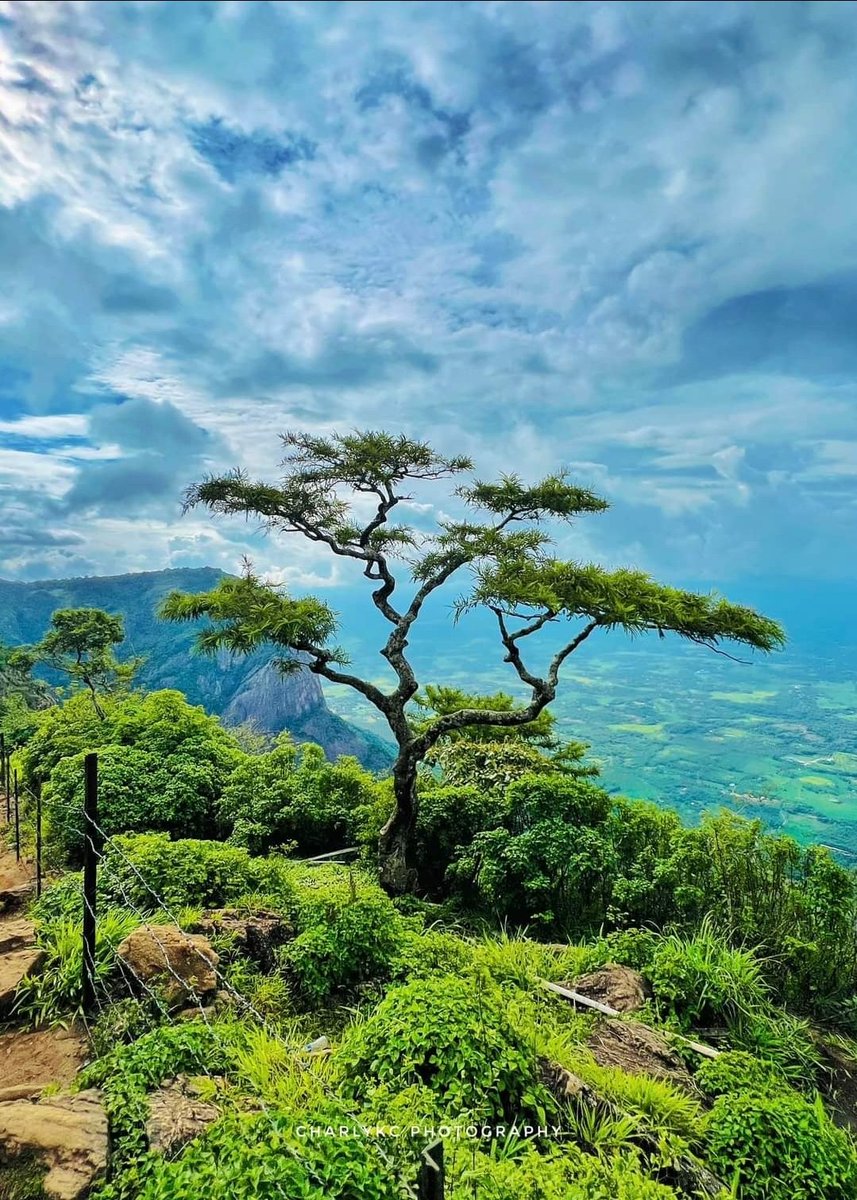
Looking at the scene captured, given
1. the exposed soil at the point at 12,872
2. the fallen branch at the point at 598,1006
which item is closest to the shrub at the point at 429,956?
the fallen branch at the point at 598,1006

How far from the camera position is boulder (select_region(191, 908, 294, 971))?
19.0 ft

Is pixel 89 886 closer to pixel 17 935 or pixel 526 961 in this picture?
pixel 17 935

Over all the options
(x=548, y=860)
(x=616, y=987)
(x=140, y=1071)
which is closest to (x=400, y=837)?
(x=548, y=860)

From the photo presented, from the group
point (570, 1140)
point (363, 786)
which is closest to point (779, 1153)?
point (570, 1140)

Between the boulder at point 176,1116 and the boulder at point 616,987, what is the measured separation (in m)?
3.74

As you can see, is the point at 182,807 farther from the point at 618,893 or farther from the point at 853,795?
the point at 853,795

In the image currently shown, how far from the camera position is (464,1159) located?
309cm

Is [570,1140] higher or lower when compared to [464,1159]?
lower

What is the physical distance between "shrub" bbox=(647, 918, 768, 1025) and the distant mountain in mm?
26060

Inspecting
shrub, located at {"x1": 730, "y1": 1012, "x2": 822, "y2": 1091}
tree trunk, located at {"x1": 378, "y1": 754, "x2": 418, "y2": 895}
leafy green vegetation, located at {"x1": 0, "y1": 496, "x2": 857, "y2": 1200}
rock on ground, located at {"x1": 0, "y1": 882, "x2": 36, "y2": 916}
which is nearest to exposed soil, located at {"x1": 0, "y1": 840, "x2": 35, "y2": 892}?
rock on ground, located at {"x1": 0, "y1": 882, "x2": 36, "y2": 916}

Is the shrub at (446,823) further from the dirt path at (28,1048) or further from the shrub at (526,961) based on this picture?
the dirt path at (28,1048)

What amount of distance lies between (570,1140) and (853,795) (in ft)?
217

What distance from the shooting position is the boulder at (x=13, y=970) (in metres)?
4.64

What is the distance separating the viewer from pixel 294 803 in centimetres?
988
